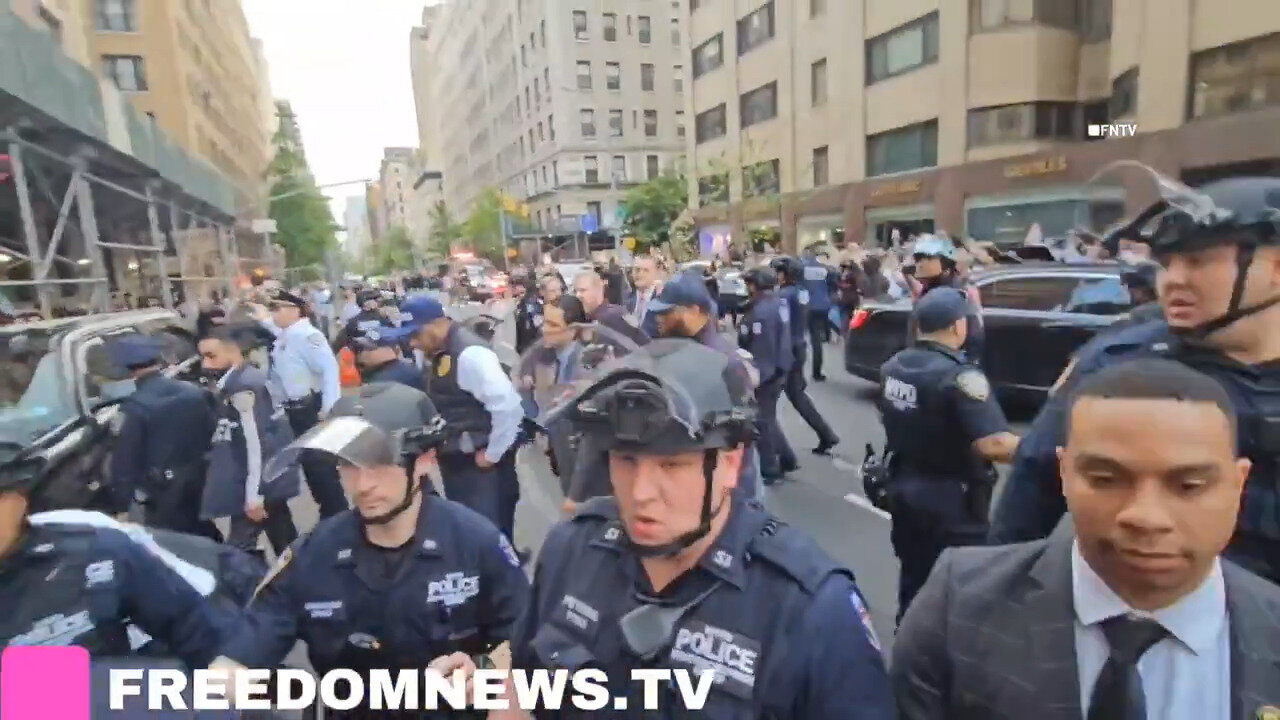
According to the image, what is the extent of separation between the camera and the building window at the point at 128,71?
35688 millimetres

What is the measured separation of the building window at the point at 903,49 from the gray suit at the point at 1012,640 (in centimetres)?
2485

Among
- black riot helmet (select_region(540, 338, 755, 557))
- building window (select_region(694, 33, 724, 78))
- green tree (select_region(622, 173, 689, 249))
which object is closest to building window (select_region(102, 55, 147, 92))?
green tree (select_region(622, 173, 689, 249))

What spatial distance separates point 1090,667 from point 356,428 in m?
2.02

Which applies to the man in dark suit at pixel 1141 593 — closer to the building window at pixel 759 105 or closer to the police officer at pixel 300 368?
the police officer at pixel 300 368

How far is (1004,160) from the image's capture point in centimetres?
2105

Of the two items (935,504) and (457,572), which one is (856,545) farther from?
(457,572)

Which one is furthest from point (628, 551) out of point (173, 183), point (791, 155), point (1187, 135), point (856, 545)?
point (791, 155)

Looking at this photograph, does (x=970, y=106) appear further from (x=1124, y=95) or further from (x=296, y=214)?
(x=296, y=214)

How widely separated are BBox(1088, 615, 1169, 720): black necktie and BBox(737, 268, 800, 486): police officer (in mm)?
5175

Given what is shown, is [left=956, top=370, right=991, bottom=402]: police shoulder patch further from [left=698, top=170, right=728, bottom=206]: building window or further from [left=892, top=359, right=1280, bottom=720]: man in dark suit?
[left=698, top=170, right=728, bottom=206]: building window

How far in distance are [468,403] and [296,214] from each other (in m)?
50.2

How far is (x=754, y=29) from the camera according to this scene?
107ft

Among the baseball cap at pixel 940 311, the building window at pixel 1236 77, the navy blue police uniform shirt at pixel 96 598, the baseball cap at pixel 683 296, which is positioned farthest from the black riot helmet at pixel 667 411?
the building window at pixel 1236 77

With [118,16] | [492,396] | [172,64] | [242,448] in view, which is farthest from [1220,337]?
[118,16]
